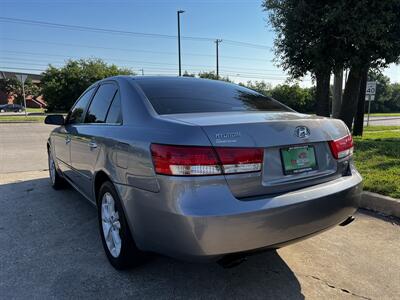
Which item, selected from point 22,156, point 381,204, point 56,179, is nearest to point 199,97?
point 381,204

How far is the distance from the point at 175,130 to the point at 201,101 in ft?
3.18

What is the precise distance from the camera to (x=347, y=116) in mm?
11617

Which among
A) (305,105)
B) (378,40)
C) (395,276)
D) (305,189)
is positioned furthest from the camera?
(305,105)

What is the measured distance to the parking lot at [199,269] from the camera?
111 inches

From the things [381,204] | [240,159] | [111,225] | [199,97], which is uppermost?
[199,97]

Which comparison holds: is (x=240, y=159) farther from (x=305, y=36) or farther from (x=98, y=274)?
(x=305, y=36)

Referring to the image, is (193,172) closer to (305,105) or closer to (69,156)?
(69,156)

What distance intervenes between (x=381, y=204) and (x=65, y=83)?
48.9 metres

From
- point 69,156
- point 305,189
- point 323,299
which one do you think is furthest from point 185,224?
point 69,156

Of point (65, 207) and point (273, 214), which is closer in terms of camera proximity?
point (273, 214)

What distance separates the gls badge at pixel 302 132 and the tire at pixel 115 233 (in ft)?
4.75

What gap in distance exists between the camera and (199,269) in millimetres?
3150

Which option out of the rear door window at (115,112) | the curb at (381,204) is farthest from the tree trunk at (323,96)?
the rear door window at (115,112)

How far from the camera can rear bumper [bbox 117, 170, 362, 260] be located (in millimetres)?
2297
